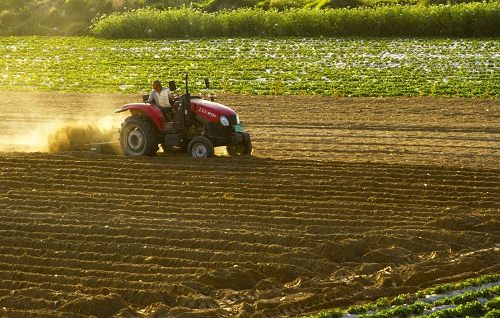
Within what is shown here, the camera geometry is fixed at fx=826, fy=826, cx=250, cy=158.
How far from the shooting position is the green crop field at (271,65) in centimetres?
2722

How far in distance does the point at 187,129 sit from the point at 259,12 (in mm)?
32287

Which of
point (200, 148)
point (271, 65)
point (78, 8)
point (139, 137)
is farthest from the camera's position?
point (78, 8)

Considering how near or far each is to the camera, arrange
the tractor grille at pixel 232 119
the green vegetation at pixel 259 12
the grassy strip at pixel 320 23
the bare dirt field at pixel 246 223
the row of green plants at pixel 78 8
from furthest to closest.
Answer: the row of green plants at pixel 78 8 → the green vegetation at pixel 259 12 → the grassy strip at pixel 320 23 → the tractor grille at pixel 232 119 → the bare dirt field at pixel 246 223

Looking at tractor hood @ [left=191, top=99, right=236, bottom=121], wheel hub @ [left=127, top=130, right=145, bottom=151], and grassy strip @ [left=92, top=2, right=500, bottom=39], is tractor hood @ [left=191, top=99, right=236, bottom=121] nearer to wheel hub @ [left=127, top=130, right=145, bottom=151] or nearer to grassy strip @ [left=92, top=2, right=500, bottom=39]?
wheel hub @ [left=127, top=130, right=145, bottom=151]

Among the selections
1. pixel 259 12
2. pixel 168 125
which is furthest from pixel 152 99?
pixel 259 12

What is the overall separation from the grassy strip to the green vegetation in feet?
0.16

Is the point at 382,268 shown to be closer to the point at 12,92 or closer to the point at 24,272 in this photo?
the point at 24,272

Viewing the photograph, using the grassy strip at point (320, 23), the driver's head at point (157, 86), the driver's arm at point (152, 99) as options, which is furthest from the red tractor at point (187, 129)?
the grassy strip at point (320, 23)

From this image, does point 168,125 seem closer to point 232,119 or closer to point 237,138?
point 232,119

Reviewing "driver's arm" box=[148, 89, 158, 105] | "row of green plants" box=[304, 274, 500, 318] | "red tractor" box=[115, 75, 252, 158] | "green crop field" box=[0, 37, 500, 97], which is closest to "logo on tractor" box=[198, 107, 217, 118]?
"red tractor" box=[115, 75, 252, 158]

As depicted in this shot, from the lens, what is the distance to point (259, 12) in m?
47.2

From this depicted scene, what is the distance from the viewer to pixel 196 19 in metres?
46.8

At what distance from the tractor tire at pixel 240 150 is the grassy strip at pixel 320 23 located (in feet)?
91.7

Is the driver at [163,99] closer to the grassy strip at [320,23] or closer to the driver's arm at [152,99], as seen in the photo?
the driver's arm at [152,99]
